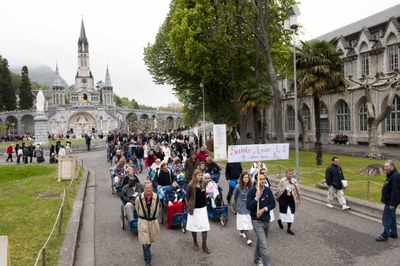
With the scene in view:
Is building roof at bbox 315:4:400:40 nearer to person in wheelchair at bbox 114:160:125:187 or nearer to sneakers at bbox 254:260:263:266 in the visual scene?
person in wheelchair at bbox 114:160:125:187

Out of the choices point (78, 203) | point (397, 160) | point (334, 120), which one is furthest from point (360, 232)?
point (334, 120)

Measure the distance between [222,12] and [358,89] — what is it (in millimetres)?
18710

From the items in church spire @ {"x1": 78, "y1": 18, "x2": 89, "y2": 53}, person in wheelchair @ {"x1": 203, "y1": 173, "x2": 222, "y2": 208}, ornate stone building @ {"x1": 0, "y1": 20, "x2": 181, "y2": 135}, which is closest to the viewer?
person in wheelchair @ {"x1": 203, "y1": 173, "x2": 222, "y2": 208}

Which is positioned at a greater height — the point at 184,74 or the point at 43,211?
the point at 184,74

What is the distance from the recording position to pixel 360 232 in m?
9.54

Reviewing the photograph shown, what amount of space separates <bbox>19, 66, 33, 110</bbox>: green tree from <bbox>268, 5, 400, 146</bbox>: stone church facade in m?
88.4

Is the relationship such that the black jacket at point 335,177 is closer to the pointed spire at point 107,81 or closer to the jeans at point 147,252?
the jeans at point 147,252

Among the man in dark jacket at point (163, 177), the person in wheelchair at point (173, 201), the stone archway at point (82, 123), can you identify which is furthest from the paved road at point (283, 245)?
the stone archway at point (82, 123)

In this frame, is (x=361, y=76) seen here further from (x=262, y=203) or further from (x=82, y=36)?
(x=82, y=36)

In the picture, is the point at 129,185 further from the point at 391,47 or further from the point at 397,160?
the point at 391,47

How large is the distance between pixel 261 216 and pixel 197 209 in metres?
1.85

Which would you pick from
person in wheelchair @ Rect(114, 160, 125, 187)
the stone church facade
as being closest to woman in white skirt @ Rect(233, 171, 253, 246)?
person in wheelchair @ Rect(114, 160, 125, 187)

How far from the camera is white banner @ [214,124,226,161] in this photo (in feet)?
79.9

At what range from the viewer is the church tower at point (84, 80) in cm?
14100
